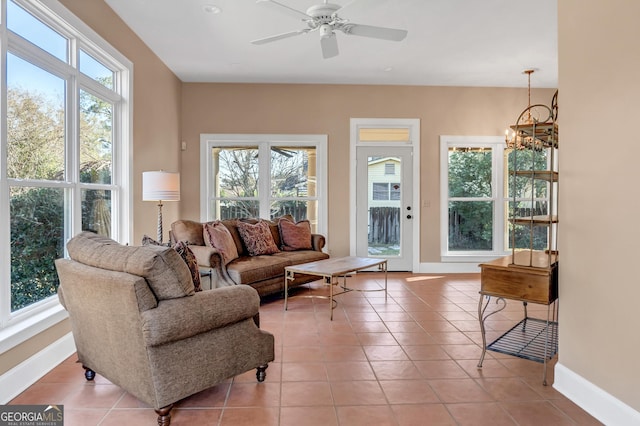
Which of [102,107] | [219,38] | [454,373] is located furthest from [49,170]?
[454,373]

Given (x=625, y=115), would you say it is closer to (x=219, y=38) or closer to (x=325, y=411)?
(x=325, y=411)

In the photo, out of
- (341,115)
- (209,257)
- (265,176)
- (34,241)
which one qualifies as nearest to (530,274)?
(209,257)

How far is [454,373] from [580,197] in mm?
1366

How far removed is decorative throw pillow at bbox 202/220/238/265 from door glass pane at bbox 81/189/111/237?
978 millimetres

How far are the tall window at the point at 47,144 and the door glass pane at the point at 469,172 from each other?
4.93 meters

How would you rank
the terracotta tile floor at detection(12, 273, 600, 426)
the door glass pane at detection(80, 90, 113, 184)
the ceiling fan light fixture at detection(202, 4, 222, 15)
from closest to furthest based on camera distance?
the terracotta tile floor at detection(12, 273, 600, 426) < the door glass pane at detection(80, 90, 113, 184) < the ceiling fan light fixture at detection(202, 4, 222, 15)

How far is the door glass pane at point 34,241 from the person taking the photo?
2.65 metres

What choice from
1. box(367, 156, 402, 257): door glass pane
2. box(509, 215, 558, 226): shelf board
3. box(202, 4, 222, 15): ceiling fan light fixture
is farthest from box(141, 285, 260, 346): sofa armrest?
box(367, 156, 402, 257): door glass pane

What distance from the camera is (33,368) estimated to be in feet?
8.45

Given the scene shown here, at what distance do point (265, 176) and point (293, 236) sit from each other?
1.38 meters

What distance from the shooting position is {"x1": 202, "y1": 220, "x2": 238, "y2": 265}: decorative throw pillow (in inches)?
176

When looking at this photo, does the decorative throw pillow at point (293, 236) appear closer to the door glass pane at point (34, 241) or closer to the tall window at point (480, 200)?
the tall window at point (480, 200)

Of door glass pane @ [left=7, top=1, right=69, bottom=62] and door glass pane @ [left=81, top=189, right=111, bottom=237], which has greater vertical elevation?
door glass pane @ [left=7, top=1, right=69, bottom=62]

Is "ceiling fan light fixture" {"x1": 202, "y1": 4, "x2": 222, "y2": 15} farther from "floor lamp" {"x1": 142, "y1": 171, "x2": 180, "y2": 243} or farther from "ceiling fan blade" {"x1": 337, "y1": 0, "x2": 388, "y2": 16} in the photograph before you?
"floor lamp" {"x1": 142, "y1": 171, "x2": 180, "y2": 243}
